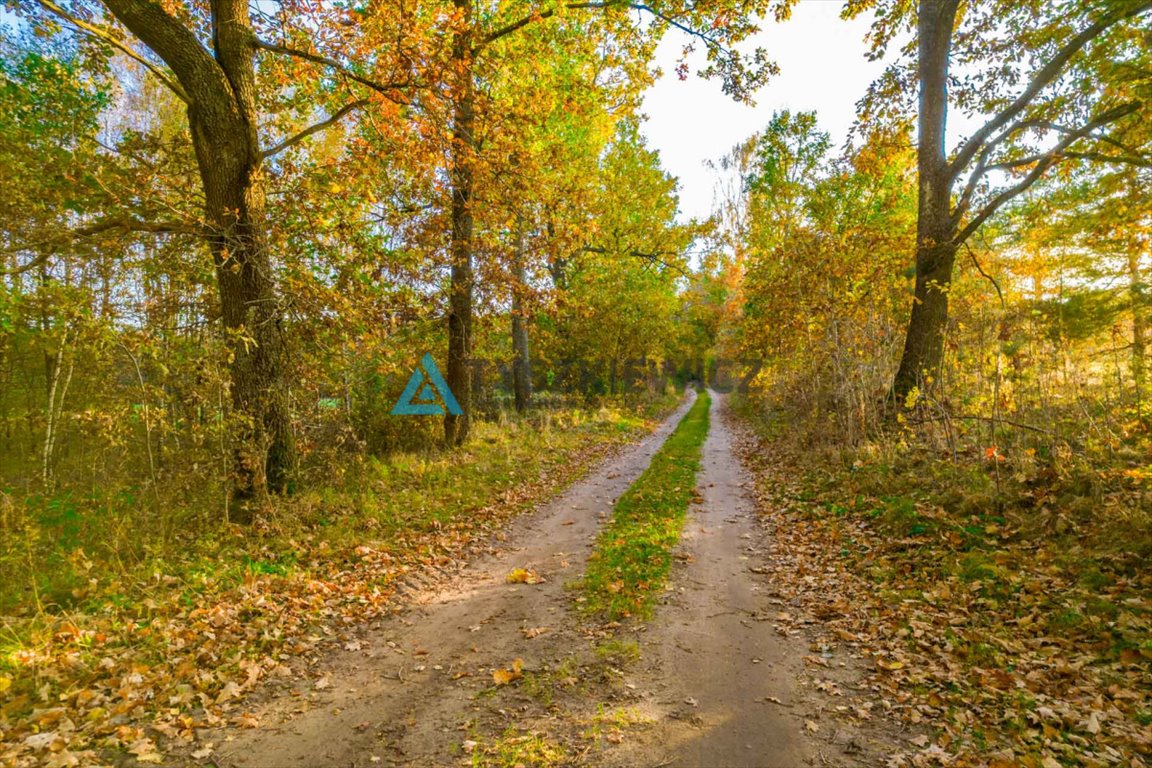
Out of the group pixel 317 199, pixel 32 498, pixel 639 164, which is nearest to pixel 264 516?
pixel 32 498

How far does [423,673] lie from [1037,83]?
12.8 metres

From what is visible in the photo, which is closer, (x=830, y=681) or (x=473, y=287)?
(x=830, y=681)

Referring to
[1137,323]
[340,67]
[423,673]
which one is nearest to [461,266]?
[340,67]

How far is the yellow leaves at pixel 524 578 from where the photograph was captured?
650 centimetres

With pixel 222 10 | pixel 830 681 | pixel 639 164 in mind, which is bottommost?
pixel 830 681

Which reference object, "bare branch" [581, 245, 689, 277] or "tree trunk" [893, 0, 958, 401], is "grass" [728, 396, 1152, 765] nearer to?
"tree trunk" [893, 0, 958, 401]

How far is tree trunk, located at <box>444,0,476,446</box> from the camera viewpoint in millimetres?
9578

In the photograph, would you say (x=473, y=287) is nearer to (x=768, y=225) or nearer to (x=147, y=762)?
(x=147, y=762)

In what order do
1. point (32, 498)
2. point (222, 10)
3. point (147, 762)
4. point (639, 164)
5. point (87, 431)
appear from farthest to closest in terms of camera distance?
1. point (639, 164)
2. point (222, 10)
3. point (32, 498)
4. point (87, 431)
5. point (147, 762)

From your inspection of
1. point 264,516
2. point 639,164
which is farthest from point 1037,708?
point 639,164

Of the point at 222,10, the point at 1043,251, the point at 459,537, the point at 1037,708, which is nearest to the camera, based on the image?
the point at 1037,708

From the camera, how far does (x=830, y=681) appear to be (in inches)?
169

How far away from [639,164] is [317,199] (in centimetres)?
1698

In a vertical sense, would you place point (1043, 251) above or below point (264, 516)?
above
